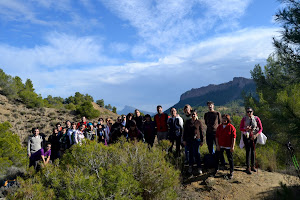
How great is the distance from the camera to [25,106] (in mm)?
29406

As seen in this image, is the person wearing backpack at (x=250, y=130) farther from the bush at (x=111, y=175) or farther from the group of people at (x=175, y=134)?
the bush at (x=111, y=175)

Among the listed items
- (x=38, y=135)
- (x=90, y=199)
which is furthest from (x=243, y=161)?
(x=38, y=135)

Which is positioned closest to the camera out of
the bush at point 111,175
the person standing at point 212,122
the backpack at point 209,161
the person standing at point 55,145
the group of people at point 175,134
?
the bush at point 111,175

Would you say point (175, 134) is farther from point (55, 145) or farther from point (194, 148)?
point (55, 145)

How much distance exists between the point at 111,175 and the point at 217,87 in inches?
4996

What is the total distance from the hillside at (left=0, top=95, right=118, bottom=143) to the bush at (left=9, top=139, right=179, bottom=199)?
17690mm

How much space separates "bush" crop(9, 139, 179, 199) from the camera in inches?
138

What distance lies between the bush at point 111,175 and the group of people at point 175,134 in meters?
0.74

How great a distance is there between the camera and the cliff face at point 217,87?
112250 mm

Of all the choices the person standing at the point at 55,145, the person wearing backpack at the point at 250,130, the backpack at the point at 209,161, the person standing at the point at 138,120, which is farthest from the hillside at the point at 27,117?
the person wearing backpack at the point at 250,130

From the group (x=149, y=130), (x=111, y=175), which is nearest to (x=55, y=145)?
(x=149, y=130)

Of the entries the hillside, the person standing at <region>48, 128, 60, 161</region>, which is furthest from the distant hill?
the person standing at <region>48, 128, 60, 161</region>

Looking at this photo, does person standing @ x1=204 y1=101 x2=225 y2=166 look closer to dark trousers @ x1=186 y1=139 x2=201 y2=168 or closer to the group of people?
the group of people

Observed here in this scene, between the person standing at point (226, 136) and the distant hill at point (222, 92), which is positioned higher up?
the distant hill at point (222, 92)
